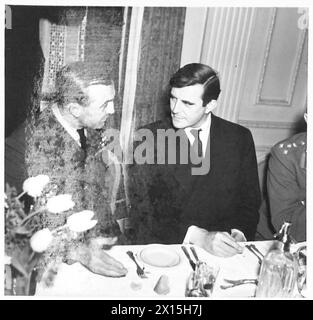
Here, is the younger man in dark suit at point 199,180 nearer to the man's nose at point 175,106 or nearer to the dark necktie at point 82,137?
the man's nose at point 175,106

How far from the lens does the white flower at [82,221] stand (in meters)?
1.10

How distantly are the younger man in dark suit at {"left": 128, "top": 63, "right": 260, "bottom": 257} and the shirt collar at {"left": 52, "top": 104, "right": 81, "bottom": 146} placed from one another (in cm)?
21

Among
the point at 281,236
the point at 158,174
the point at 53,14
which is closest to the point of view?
the point at 281,236

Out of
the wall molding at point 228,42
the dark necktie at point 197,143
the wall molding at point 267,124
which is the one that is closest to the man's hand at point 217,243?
the dark necktie at point 197,143

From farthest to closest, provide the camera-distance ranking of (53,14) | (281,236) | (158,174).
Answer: (158,174) → (53,14) → (281,236)

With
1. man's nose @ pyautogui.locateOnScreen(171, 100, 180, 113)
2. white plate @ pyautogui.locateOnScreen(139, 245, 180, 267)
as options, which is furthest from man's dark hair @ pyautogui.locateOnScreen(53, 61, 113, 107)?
white plate @ pyautogui.locateOnScreen(139, 245, 180, 267)

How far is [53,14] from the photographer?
108 cm

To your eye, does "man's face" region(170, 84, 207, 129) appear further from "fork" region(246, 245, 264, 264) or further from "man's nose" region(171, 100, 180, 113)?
"fork" region(246, 245, 264, 264)

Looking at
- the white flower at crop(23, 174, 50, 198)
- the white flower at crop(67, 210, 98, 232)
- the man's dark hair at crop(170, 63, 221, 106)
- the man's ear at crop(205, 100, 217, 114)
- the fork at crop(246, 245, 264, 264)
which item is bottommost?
the fork at crop(246, 245, 264, 264)

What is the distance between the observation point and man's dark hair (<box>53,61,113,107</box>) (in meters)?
1.09
